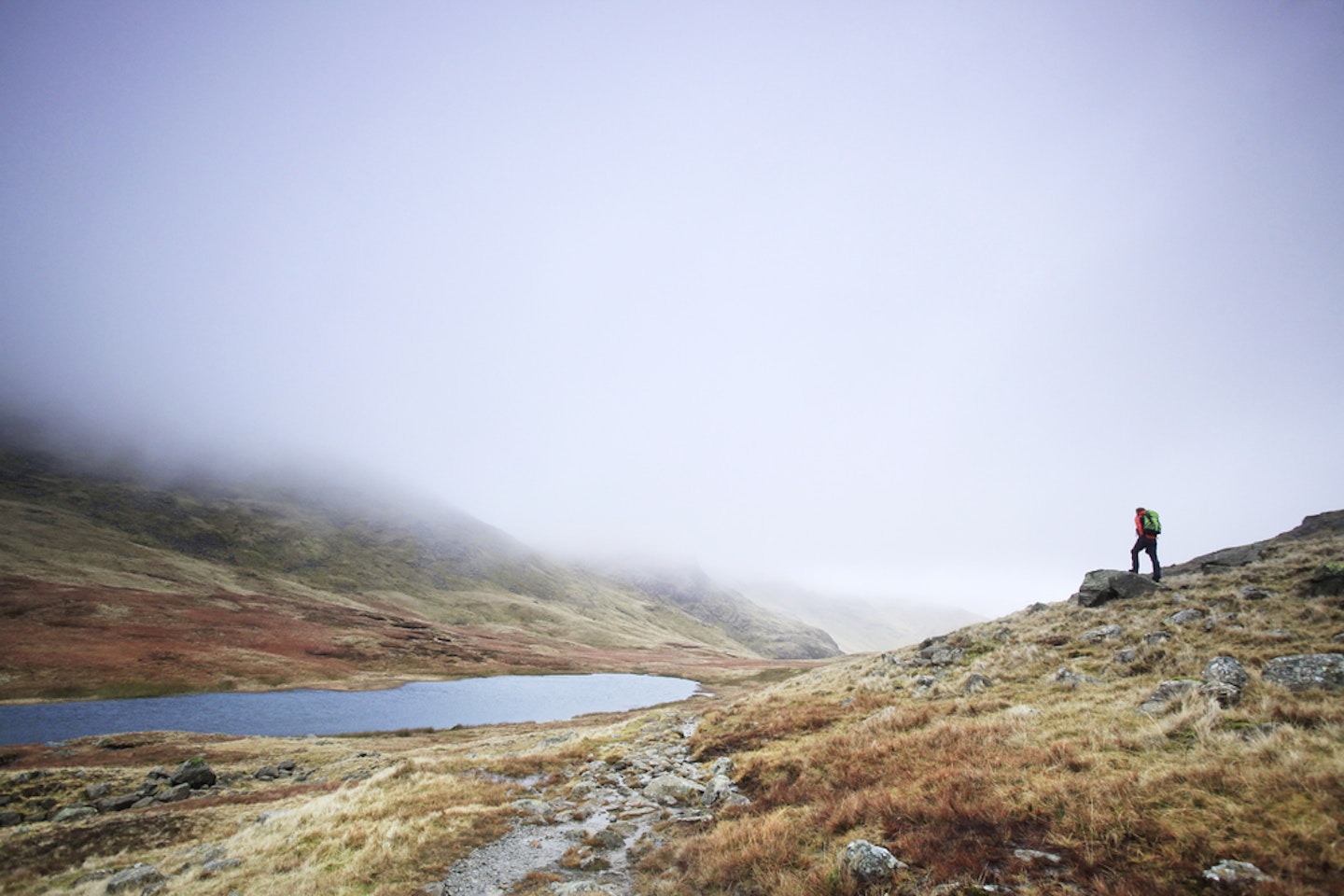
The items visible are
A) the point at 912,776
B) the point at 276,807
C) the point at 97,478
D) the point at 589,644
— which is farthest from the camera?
the point at 97,478

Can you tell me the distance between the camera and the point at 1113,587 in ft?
90.4

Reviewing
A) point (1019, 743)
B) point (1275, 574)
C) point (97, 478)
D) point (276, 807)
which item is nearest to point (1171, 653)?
point (1019, 743)

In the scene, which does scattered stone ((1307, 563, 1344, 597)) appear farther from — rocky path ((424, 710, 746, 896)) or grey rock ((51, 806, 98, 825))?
grey rock ((51, 806, 98, 825))

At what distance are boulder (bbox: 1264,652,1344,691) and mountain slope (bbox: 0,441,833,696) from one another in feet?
274

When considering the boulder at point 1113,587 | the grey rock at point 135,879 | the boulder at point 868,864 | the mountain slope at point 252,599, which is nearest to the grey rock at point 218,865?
the grey rock at point 135,879

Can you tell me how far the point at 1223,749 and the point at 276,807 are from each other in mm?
32322

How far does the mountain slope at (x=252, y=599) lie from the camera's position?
62.5 meters

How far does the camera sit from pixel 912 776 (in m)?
12.9

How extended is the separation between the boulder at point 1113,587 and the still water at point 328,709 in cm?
4995

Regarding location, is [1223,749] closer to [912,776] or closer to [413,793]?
[912,776]

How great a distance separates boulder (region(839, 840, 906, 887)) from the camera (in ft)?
29.1

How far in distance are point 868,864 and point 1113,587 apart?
27.3 metres

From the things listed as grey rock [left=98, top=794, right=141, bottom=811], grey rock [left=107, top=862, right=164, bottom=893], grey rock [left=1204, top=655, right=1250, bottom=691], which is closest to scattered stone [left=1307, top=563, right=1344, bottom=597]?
grey rock [left=1204, top=655, right=1250, bottom=691]

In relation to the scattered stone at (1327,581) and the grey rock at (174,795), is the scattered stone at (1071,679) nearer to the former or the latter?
the scattered stone at (1327,581)
